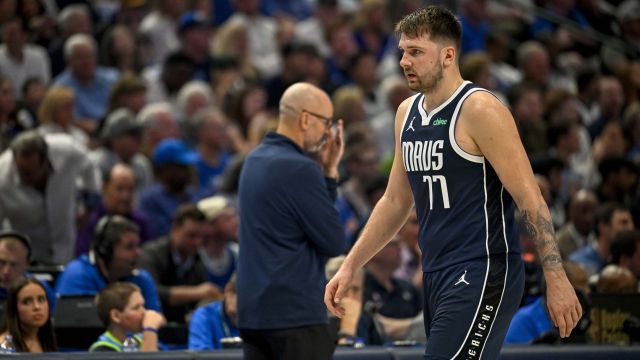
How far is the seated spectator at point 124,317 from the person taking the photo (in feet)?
23.7

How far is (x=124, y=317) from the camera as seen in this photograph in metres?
7.29

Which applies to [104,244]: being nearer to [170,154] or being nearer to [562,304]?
[170,154]

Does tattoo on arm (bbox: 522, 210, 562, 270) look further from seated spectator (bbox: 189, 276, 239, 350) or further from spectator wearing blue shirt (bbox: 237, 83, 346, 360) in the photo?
seated spectator (bbox: 189, 276, 239, 350)

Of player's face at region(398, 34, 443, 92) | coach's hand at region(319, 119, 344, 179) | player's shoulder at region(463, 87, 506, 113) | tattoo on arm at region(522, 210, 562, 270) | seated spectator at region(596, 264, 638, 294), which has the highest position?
player's face at region(398, 34, 443, 92)

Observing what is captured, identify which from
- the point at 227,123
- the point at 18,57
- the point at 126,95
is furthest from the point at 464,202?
the point at 18,57

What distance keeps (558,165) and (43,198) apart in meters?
5.20

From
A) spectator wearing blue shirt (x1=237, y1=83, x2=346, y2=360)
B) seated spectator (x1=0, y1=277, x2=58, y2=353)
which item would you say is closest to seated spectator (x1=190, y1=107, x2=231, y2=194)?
seated spectator (x1=0, y1=277, x2=58, y2=353)

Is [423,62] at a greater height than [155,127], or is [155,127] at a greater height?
[423,62]

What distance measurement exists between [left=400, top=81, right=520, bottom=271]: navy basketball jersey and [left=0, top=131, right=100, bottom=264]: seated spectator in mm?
4619

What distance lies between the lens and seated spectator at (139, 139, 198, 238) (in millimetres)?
10180

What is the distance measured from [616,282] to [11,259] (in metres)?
4.04

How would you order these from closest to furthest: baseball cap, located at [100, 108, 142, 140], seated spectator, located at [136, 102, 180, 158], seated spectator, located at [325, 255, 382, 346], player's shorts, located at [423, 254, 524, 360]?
player's shorts, located at [423, 254, 524, 360] < seated spectator, located at [325, 255, 382, 346] < baseball cap, located at [100, 108, 142, 140] < seated spectator, located at [136, 102, 180, 158]

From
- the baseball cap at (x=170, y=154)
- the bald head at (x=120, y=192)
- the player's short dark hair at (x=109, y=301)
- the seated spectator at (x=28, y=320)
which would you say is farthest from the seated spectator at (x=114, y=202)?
the seated spectator at (x=28, y=320)

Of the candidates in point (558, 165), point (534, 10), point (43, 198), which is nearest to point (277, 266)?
point (43, 198)
